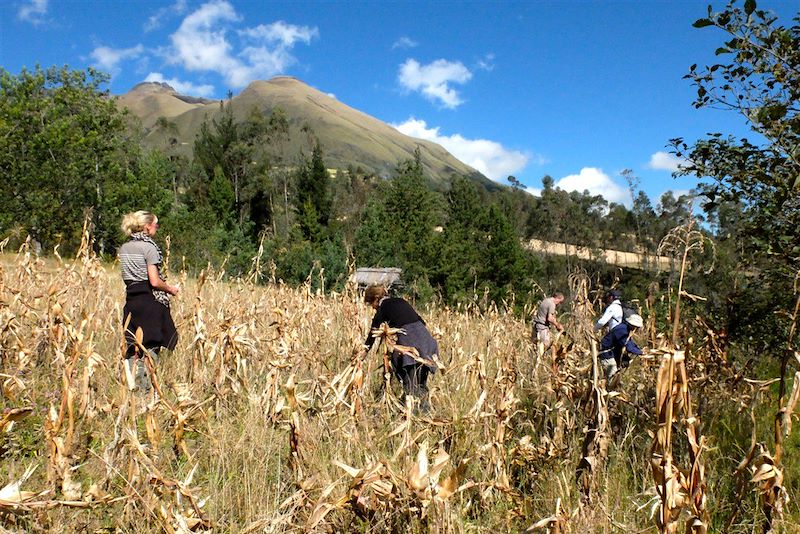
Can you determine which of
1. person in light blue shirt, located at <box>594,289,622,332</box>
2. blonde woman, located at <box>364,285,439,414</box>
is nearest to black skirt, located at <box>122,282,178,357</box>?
blonde woman, located at <box>364,285,439,414</box>

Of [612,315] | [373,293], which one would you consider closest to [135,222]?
[373,293]

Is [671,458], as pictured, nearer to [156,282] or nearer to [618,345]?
[618,345]

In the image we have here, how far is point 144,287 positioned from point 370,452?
2.26 m

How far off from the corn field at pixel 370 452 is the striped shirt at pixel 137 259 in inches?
29.1

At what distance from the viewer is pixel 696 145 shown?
309 cm

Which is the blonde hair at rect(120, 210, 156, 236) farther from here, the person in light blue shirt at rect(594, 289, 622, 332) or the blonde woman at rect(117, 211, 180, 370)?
the person in light blue shirt at rect(594, 289, 622, 332)

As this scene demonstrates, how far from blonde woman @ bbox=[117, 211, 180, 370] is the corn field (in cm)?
35

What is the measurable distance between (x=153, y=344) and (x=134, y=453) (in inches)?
77.3

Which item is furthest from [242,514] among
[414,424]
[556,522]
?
[556,522]

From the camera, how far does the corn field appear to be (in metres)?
1.71

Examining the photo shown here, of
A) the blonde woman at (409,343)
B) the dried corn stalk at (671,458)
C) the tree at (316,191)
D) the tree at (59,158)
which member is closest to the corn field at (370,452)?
the dried corn stalk at (671,458)

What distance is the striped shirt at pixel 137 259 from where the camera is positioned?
3746 millimetres

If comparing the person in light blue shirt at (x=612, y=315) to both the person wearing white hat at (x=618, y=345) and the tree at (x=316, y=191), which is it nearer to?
the person wearing white hat at (x=618, y=345)

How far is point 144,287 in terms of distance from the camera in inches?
149
